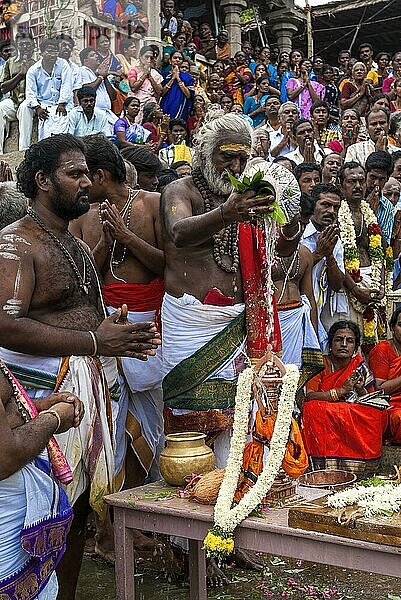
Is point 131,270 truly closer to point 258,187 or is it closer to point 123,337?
point 123,337

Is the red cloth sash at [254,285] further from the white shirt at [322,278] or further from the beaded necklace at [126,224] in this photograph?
the white shirt at [322,278]

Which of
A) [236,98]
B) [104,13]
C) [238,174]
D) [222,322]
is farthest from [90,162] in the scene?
[104,13]

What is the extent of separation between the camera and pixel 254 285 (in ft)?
13.4

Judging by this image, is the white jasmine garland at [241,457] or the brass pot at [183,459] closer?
the white jasmine garland at [241,457]

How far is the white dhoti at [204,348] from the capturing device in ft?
13.2

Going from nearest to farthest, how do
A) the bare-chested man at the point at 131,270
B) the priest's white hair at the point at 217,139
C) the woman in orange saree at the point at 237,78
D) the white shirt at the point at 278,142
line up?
1. the priest's white hair at the point at 217,139
2. the bare-chested man at the point at 131,270
3. the white shirt at the point at 278,142
4. the woman in orange saree at the point at 237,78

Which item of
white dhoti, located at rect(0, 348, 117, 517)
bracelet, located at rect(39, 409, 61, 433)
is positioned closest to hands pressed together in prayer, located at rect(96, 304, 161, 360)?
white dhoti, located at rect(0, 348, 117, 517)

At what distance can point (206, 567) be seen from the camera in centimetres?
416

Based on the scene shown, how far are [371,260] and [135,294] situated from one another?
3.04 m

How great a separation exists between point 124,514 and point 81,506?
372mm

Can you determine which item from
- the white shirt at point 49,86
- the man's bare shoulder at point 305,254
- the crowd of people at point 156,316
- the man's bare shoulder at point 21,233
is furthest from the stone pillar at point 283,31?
the man's bare shoulder at point 21,233

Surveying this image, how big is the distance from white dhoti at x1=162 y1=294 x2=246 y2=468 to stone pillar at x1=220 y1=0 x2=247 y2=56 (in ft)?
50.2

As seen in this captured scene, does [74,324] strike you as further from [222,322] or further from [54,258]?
[222,322]

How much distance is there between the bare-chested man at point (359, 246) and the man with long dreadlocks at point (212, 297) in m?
2.60
